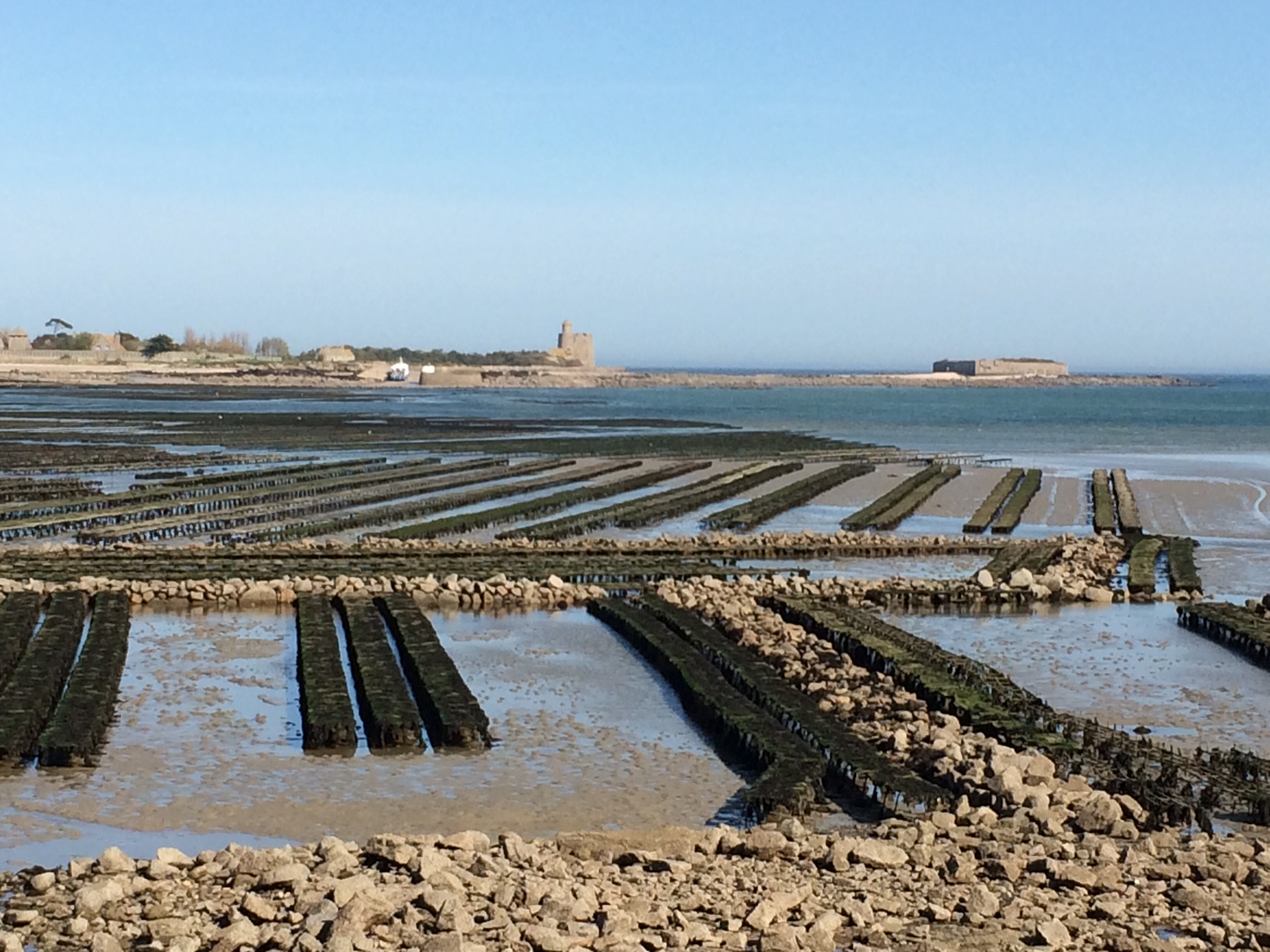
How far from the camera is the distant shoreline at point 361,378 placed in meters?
127

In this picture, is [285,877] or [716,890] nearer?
[285,877]

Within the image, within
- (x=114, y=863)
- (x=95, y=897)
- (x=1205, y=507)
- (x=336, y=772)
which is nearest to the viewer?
(x=95, y=897)

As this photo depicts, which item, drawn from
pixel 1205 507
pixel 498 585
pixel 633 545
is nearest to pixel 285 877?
pixel 498 585

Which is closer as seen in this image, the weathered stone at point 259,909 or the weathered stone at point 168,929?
the weathered stone at point 168,929

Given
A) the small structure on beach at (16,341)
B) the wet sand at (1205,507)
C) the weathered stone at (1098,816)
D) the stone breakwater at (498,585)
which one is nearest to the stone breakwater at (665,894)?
the weathered stone at (1098,816)

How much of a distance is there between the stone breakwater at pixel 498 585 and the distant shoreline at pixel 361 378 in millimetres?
97729

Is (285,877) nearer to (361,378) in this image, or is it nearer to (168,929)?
(168,929)

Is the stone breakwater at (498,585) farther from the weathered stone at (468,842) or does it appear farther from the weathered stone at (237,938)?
the weathered stone at (237,938)

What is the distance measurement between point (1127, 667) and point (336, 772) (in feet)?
30.5

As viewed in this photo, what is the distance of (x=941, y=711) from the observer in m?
14.5

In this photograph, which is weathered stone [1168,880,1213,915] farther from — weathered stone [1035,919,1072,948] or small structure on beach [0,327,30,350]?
small structure on beach [0,327,30,350]

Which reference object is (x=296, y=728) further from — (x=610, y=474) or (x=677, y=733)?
(x=610, y=474)

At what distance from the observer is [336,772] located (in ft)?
41.4

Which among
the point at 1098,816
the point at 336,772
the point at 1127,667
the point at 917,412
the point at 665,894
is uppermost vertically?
the point at 917,412
